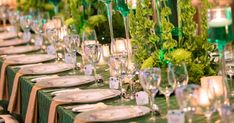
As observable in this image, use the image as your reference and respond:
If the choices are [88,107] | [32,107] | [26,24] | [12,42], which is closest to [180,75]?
[88,107]

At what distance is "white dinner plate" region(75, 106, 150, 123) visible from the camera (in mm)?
2834

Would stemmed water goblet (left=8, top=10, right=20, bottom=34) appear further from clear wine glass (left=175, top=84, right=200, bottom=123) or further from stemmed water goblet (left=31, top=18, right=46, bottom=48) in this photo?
clear wine glass (left=175, top=84, right=200, bottom=123)

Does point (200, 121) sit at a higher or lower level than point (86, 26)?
lower

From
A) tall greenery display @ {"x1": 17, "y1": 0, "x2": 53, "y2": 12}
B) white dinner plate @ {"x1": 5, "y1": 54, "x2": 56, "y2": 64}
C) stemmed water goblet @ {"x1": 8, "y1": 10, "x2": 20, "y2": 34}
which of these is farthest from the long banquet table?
tall greenery display @ {"x1": 17, "y1": 0, "x2": 53, "y2": 12}

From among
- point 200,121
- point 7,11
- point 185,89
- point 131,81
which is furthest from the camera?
point 7,11

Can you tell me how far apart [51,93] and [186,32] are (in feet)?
2.64

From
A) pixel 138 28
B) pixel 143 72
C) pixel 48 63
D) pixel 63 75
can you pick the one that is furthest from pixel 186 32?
pixel 48 63

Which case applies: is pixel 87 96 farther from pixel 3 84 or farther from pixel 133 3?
pixel 3 84

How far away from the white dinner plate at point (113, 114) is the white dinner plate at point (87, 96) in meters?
0.27

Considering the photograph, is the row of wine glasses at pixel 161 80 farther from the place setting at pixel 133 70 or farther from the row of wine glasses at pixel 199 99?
the row of wine glasses at pixel 199 99

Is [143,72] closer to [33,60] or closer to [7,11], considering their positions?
[33,60]

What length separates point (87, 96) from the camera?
3.34 metres

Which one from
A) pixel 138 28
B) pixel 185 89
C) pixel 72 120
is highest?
pixel 138 28

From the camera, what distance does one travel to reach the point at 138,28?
3.62m
